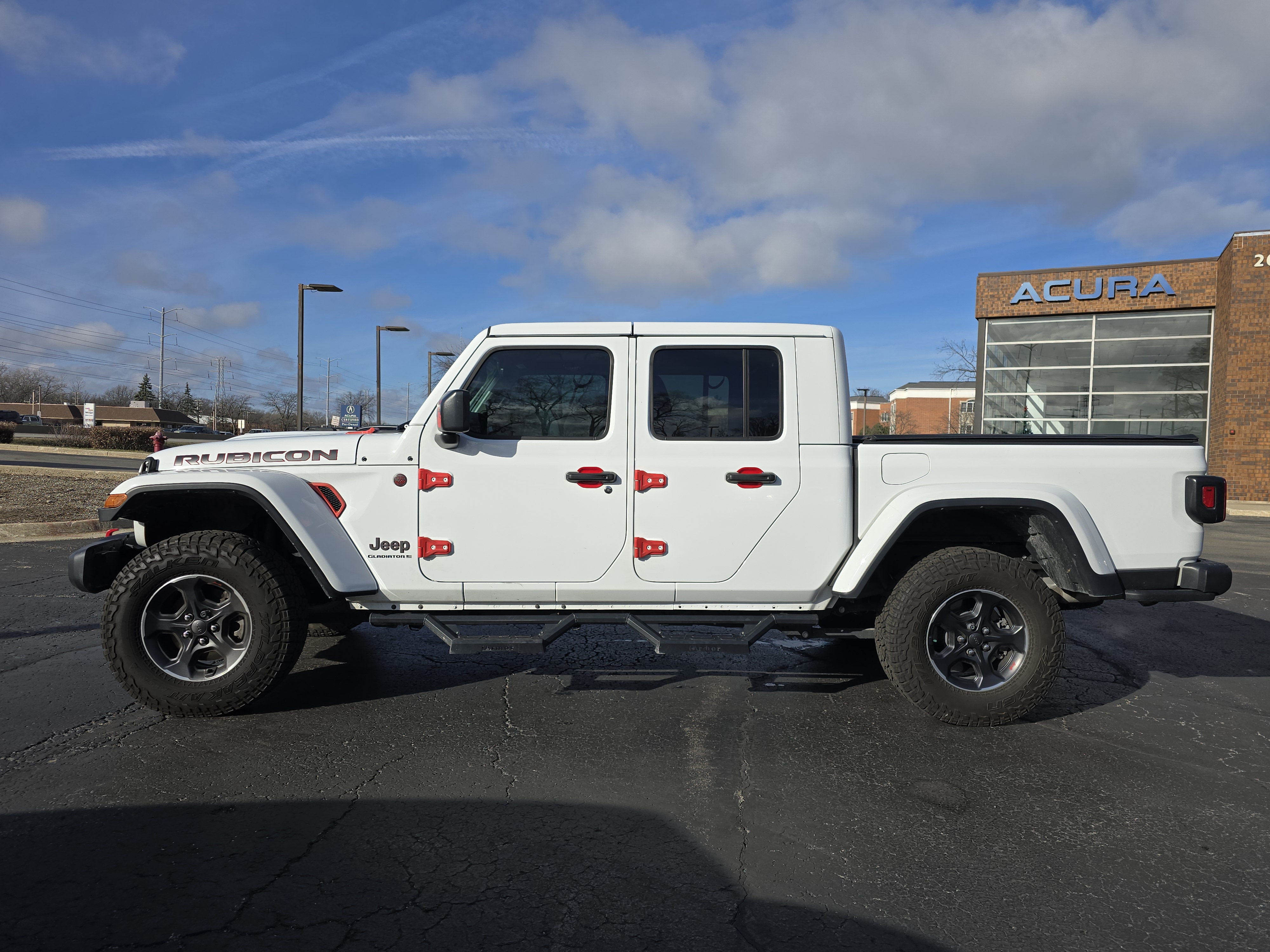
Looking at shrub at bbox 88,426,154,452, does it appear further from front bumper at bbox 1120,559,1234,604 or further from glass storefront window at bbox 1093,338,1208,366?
front bumper at bbox 1120,559,1234,604

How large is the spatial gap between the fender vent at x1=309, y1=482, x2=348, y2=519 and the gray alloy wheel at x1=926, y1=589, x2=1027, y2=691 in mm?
3087

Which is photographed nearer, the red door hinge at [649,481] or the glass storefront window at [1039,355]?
the red door hinge at [649,481]

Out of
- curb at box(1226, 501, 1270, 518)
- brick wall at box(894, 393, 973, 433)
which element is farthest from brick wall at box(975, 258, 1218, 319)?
brick wall at box(894, 393, 973, 433)

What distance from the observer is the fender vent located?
164 inches

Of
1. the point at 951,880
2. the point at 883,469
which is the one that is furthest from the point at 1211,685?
the point at 951,880

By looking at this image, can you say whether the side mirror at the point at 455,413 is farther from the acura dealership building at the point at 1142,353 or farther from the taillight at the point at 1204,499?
the acura dealership building at the point at 1142,353

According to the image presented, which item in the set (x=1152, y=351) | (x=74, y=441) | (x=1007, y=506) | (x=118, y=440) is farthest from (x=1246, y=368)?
(x=74, y=441)

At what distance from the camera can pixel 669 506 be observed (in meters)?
4.16

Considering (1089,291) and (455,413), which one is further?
(1089,291)

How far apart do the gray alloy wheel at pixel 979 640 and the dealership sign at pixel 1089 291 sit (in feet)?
78.6

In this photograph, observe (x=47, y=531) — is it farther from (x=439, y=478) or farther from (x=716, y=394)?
(x=716, y=394)

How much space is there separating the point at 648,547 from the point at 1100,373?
82.7ft

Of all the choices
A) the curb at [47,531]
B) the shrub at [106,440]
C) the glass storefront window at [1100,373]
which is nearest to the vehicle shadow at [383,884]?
the curb at [47,531]

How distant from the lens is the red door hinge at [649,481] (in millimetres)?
4148
